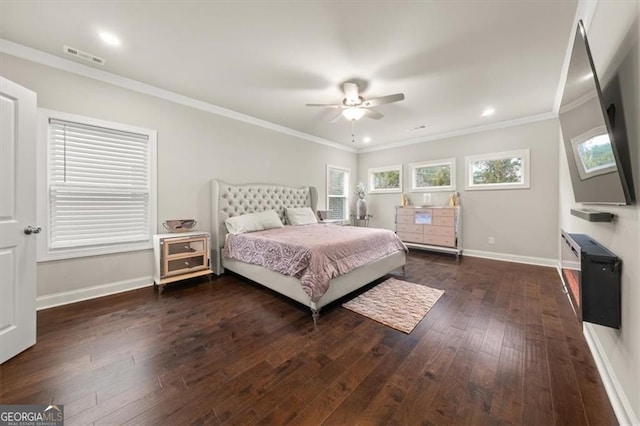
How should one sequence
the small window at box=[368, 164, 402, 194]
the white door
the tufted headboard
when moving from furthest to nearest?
the small window at box=[368, 164, 402, 194]
the tufted headboard
the white door

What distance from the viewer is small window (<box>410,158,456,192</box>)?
5187 millimetres

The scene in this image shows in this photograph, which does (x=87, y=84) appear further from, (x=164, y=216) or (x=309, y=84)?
(x=309, y=84)

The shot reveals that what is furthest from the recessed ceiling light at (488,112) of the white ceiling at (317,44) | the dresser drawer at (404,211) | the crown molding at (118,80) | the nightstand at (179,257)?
the nightstand at (179,257)

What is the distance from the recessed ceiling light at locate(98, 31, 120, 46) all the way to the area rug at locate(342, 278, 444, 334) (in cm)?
363

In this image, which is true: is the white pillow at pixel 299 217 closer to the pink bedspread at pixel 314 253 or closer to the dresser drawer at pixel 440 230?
the pink bedspread at pixel 314 253

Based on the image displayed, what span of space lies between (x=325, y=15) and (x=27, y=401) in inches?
A: 133

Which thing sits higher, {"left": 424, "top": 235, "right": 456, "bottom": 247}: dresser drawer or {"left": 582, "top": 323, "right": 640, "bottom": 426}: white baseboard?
{"left": 424, "top": 235, "right": 456, "bottom": 247}: dresser drawer

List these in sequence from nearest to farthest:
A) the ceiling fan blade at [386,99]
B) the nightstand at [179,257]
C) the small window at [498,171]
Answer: the ceiling fan blade at [386,99] < the nightstand at [179,257] < the small window at [498,171]

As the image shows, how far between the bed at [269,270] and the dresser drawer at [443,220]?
5.83 feet

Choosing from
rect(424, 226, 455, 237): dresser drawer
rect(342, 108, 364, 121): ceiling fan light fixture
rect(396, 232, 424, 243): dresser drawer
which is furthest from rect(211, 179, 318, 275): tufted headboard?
rect(424, 226, 455, 237): dresser drawer

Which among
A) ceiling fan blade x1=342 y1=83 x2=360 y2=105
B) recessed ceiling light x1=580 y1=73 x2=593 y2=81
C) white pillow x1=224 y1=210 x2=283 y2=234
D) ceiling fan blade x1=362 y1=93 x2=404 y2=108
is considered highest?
ceiling fan blade x1=342 y1=83 x2=360 y2=105

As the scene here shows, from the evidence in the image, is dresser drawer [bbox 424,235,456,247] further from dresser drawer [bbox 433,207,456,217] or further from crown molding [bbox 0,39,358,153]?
crown molding [bbox 0,39,358,153]

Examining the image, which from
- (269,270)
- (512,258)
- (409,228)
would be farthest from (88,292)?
(512,258)

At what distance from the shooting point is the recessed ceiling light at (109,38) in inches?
87.0
